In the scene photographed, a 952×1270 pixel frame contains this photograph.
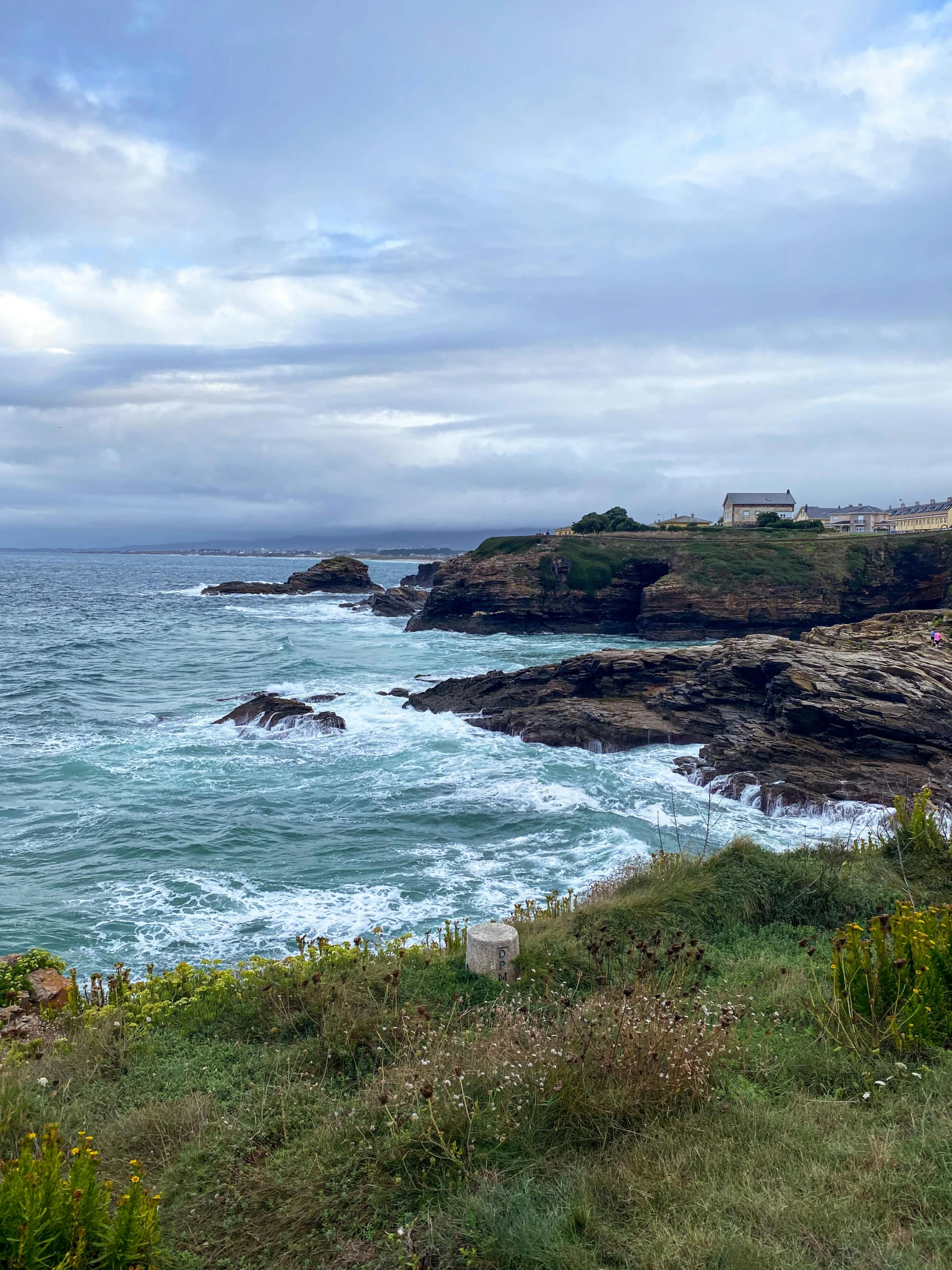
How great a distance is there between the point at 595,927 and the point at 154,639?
47.8 meters

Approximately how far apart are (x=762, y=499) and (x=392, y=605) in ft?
193

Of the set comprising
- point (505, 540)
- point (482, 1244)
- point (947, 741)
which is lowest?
point (947, 741)

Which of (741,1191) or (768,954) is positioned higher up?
(741,1191)

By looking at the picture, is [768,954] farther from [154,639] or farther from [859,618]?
[859,618]

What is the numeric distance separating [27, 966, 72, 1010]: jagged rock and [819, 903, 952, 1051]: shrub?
719 centimetres

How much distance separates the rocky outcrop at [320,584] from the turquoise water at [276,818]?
199ft

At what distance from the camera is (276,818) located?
1775 cm

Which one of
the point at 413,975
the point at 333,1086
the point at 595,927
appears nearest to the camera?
the point at 333,1086

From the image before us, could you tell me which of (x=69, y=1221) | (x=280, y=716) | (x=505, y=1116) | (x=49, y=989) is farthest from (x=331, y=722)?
(x=69, y=1221)

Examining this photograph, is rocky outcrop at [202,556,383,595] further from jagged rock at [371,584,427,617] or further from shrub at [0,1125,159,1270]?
shrub at [0,1125,159,1270]

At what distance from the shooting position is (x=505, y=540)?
66.4 metres

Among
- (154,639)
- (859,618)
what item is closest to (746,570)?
(859,618)

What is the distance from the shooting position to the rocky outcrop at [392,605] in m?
69.9

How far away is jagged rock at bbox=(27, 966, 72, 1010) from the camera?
7984mm
